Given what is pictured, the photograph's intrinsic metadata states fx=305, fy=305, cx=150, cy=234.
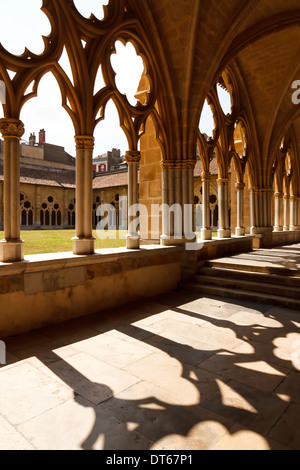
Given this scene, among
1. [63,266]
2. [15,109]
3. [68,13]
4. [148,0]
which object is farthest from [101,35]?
[63,266]

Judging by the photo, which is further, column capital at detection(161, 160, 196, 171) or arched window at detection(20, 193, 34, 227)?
arched window at detection(20, 193, 34, 227)

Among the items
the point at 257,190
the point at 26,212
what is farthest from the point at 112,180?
the point at 257,190

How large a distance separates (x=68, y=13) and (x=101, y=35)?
513 mm

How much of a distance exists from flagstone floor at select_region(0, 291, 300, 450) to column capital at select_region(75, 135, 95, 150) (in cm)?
219

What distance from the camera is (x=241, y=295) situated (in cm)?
449

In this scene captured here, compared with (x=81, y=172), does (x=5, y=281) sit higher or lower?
lower

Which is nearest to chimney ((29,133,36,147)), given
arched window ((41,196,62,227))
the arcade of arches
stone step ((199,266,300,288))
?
arched window ((41,196,62,227))

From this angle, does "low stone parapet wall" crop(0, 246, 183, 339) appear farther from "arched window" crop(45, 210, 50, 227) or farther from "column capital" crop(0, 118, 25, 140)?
"arched window" crop(45, 210, 50, 227)

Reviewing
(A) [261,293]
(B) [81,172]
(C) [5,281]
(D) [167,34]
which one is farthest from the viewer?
(D) [167,34]

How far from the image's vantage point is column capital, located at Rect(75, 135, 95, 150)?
12.9ft

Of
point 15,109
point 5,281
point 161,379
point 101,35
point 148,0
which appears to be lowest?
point 161,379

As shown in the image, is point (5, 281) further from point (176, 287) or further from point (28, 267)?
point (176, 287)

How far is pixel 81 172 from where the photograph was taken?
13.0 feet

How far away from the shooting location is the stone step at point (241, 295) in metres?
4.08
